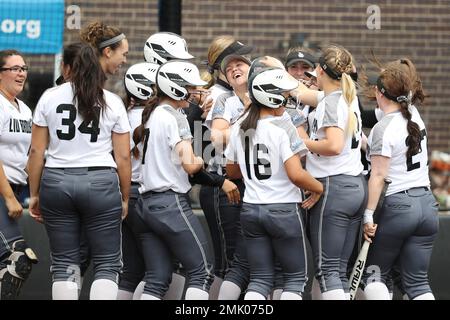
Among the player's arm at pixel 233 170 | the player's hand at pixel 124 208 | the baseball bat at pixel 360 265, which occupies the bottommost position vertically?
the baseball bat at pixel 360 265

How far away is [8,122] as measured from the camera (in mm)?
7996

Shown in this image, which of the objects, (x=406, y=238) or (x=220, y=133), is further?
(x=220, y=133)

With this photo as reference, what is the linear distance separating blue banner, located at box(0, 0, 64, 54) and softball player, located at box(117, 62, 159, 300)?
236cm

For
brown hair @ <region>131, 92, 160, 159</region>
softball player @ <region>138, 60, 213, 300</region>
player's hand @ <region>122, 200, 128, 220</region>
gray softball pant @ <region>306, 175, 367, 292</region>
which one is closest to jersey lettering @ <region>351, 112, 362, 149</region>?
gray softball pant @ <region>306, 175, 367, 292</region>

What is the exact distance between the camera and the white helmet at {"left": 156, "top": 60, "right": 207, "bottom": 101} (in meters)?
7.82

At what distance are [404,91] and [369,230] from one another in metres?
0.95

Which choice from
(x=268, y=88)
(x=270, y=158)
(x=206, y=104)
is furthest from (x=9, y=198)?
(x=268, y=88)

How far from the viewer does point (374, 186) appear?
7918 millimetres

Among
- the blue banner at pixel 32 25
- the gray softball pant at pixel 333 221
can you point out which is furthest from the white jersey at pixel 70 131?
the blue banner at pixel 32 25

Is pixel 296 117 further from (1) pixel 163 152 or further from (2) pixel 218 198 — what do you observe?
(1) pixel 163 152

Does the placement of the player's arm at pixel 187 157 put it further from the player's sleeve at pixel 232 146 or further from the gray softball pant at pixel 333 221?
the gray softball pant at pixel 333 221

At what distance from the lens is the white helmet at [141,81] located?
8.23 metres
